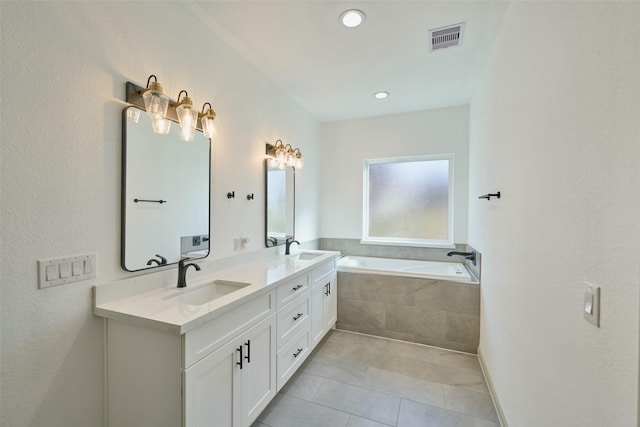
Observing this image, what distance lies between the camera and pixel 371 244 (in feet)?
12.1

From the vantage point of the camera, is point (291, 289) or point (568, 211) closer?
point (568, 211)

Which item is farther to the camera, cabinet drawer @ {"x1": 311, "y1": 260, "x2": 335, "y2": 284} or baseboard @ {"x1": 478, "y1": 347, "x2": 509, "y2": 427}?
cabinet drawer @ {"x1": 311, "y1": 260, "x2": 335, "y2": 284}

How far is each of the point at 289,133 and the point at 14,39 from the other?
2196 millimetres

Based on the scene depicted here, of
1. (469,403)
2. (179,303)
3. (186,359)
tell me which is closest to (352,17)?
(179,303)

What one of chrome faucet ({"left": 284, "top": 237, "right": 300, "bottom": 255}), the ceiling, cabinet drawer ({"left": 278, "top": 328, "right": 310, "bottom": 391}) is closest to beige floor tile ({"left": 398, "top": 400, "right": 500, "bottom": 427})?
cabinet drawer ({"left": 278, "top": 328, "right": 310, "bottom": 391})

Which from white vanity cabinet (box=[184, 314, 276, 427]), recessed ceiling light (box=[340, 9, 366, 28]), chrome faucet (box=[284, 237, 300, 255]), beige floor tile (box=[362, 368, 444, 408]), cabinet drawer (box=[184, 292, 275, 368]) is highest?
recessed ceiling light (box=[340, 9, 366, 28])

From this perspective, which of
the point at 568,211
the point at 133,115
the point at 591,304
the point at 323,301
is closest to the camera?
the point at 591,304

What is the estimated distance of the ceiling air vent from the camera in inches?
74.5

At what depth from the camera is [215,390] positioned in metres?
1.28

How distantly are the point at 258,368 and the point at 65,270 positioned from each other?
1093 mm

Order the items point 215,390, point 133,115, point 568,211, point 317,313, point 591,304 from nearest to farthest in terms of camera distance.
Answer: point 591,304
point 568,211
point 215,390
point 133,115
point 317,313

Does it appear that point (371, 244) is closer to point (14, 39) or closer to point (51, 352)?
point (51, 352)

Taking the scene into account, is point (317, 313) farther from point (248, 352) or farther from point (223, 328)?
point (223, 328)

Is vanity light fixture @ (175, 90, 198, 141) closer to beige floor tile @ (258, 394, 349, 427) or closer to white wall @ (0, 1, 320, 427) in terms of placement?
white wall @ (0, 1, 320, 427)
